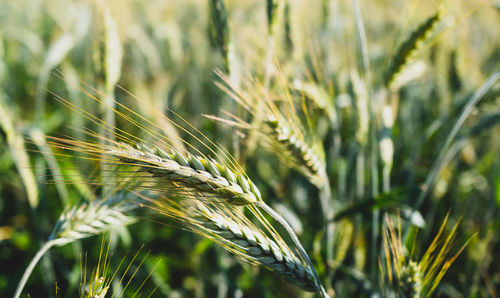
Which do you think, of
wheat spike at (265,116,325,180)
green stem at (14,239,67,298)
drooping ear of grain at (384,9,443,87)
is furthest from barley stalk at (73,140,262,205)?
drooping ear of grain at (384,9,443,87)

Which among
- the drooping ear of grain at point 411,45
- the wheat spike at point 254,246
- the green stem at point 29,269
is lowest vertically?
the wheat spike at point 254,246

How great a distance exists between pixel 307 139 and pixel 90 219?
0.57m

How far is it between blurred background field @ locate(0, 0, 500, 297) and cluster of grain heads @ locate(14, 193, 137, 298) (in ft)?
0.23

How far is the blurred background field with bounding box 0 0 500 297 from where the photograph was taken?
95cm

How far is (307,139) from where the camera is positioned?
0.84 m

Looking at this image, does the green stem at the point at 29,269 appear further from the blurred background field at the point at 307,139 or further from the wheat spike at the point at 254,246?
the wheat spike at the point at 254,246

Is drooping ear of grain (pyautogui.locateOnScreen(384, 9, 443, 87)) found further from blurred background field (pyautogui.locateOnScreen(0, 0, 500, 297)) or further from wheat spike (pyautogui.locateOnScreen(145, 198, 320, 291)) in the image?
wheat spike (pyautogui.locateOnScreen(145, 198, 320, 291))

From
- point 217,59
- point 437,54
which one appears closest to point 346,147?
point 437,54

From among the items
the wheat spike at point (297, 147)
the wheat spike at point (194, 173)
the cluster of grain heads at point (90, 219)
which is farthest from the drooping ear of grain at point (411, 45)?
the cluster of grain heads at point (90, 219)

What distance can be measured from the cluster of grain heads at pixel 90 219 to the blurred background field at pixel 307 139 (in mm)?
69

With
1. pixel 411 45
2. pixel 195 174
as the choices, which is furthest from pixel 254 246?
pixel 411 45

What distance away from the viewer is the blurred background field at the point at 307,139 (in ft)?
3.11

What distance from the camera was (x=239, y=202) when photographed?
60cm

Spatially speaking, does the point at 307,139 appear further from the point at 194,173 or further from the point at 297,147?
the point at 194,173
